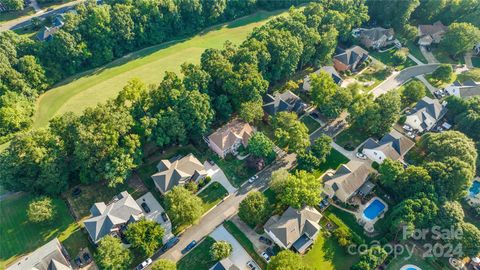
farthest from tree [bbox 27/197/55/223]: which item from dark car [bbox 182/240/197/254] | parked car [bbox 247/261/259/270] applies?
parked car [bbox 247/261/259/270]

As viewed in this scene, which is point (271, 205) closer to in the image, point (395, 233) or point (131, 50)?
point (395, 233)

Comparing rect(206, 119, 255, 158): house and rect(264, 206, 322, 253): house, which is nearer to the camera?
rect(264, 206, 322, 253): house

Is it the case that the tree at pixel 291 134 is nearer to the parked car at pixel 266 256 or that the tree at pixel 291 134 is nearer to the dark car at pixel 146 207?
the parked car at pixel 266 256

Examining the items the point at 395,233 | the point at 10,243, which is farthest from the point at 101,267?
the point at 395,233

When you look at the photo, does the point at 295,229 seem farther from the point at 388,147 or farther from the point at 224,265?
the point at 388,147

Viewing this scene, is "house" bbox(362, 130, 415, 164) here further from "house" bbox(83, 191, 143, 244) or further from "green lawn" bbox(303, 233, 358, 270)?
"house" bbox(83, 191, 143, 244)

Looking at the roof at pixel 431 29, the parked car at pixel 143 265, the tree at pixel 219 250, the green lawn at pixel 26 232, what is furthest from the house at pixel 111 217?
the roof at pixel 431 29
